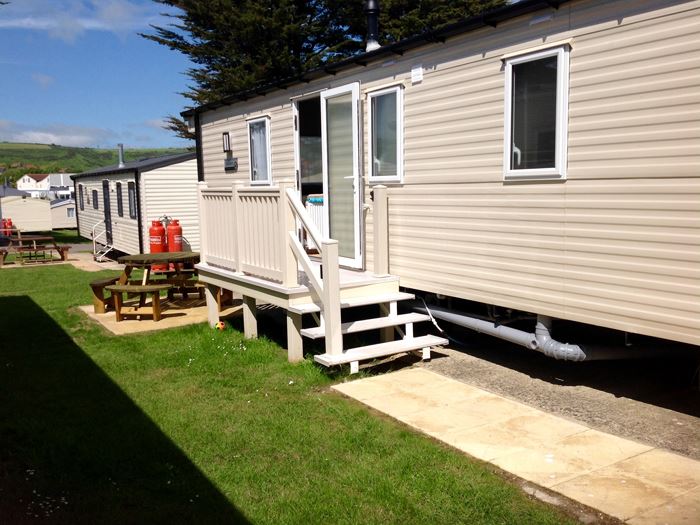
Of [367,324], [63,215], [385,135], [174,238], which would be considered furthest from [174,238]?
[63,215]

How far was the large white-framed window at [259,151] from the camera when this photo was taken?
324 inches

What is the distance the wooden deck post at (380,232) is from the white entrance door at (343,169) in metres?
0.40

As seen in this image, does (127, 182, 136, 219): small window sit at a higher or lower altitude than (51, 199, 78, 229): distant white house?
higher

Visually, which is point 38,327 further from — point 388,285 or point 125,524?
point 125,524

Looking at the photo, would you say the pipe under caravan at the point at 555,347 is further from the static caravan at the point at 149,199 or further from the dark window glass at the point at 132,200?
the dark window glass at the point at 132,200

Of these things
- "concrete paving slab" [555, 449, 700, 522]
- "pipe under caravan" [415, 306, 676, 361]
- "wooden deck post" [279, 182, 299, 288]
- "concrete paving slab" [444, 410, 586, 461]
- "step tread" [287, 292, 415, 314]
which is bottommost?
"concrete paving slab" [444, 410, 586, 461]

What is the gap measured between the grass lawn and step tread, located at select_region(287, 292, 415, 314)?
1.66 feet

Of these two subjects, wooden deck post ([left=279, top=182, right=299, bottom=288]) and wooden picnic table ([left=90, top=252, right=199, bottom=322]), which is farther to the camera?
wooden picnic table ([left=90, top=252, right=199, bottom=322])

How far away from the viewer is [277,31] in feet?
76.4

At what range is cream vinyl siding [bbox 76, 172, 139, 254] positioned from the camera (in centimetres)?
1549

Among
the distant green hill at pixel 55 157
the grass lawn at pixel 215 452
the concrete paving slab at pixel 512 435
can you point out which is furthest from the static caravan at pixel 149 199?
the distant green hill at pixel 55 157

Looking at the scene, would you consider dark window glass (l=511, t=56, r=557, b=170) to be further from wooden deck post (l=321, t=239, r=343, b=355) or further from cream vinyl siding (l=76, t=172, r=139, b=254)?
cream vinyl siding (l=76, t=172, r=139, b=254)

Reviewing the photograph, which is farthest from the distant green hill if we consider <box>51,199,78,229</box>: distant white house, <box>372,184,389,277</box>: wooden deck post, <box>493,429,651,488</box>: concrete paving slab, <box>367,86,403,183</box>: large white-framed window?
<box>493,429,651,488</box>: concrete paving slab

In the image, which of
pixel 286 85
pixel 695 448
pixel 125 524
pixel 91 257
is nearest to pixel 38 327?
pixel 286 85
